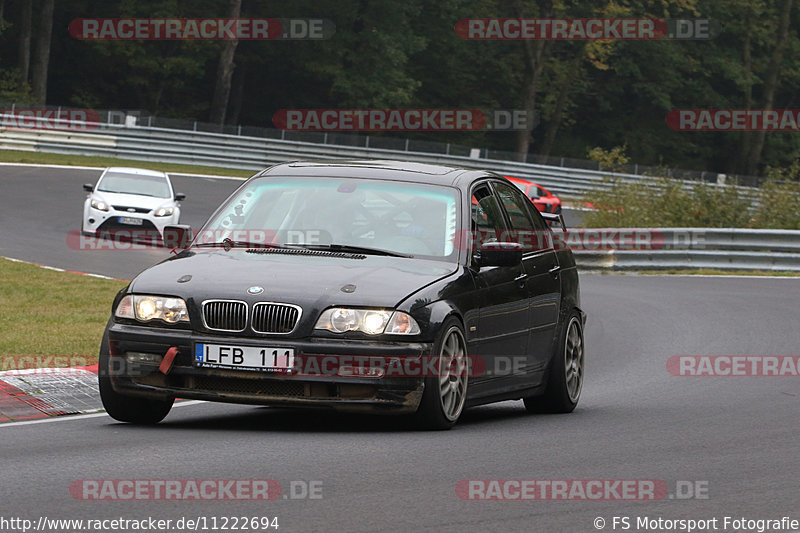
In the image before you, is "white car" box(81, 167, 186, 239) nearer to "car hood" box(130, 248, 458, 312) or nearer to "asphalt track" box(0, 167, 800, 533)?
"asphalt track" box(0, 167, 800, 533)

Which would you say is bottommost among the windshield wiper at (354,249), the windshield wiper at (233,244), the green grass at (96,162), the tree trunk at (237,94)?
the green grass at (96,162)

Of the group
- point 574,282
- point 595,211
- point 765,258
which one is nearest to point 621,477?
point 574,282

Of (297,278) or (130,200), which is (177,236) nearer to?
(297,278)

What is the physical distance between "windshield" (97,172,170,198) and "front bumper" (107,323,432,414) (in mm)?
20787

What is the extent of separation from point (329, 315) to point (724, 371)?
6487mm

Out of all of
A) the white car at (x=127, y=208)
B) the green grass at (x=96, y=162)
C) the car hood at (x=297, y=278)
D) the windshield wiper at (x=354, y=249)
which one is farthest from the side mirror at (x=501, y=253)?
the green grass at (x=96, y=162)

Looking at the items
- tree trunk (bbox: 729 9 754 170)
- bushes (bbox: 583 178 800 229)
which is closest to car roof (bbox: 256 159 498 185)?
bushes (bbox: 583 178 800 229)

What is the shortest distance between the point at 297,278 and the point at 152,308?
2.73ft

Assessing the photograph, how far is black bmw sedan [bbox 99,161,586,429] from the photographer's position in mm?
8188

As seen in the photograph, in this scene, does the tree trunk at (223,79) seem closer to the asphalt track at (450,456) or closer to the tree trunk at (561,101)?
the tree trunk at (561,101)

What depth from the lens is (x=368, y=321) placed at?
8219mm

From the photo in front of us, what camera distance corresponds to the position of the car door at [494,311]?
9156mm

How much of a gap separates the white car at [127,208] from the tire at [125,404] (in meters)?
18.4

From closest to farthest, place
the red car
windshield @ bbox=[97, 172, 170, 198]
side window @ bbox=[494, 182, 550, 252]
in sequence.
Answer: side window @ bbox=[494, 182, 550, 252] → windshield @ bbox=[97, 172, 170, 198] → the red car
